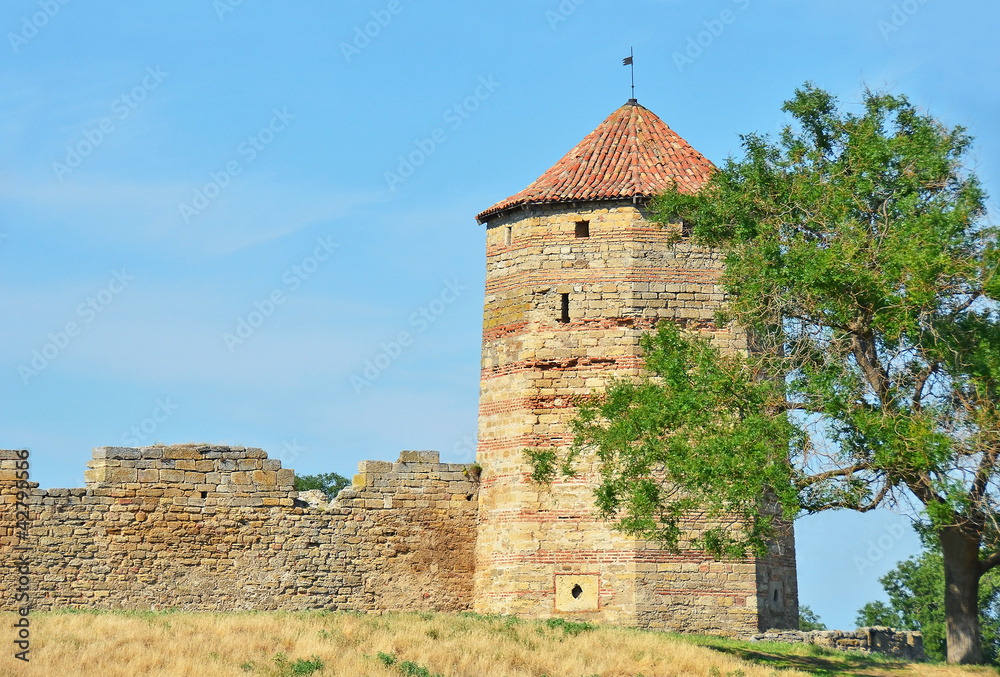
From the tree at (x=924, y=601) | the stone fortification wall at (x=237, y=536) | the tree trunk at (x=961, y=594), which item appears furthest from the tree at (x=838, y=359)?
the tree at (x=924, y=601)

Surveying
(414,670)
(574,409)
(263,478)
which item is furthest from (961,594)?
(263,478)

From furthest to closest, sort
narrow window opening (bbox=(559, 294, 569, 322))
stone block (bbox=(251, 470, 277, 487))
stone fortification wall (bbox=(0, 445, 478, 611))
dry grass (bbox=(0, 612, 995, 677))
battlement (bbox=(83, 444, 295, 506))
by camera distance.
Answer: stone block (bbox=(251, 470, 277, 487)) < narrow window opening (bbox=(559, 294, 569, 322)) < battlement (bbox=(83, 444, 295, 506)) < stone fortification wall (bbox=(0, 445, 478, 611)) < dry grass (bbox=(0, 612, 995, 677))

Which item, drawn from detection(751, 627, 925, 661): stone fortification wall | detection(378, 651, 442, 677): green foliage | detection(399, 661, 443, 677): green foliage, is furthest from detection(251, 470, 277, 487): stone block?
detection(751, 627, 925, 661): stone fortification wall

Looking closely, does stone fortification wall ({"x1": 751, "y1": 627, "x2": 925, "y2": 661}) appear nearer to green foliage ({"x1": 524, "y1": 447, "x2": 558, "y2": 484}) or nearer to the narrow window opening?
green foliage ({"x1": 524, "y1": 447, "x2": 558, "y2": 484})

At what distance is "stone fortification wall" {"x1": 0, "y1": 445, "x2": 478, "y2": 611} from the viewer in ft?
62.7

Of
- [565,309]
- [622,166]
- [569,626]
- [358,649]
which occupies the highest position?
[622,166]

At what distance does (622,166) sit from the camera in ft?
68.3

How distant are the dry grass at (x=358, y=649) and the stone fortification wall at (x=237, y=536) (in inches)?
79.6

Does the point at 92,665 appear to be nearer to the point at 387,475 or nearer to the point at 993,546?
the point at 387,475

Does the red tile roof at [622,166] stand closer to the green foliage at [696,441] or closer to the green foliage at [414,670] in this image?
the green foliage at [696,441]

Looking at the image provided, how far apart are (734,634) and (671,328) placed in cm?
493

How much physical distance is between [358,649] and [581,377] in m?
6.11

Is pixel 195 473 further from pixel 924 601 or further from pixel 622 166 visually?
pixel 924 601

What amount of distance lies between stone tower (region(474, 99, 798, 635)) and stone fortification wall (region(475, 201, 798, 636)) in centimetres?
2
